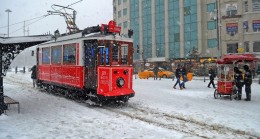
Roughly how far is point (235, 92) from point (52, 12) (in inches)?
592

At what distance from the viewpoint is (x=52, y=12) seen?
23.4 m

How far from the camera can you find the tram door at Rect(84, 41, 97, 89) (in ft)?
41.9

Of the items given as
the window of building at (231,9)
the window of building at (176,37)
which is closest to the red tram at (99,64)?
the window of building at (231,9)

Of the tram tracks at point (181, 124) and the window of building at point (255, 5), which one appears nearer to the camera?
the tram tracks at point (181, 124)

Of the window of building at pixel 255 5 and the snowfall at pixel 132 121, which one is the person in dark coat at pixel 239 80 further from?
the window of building at pixel 255 5

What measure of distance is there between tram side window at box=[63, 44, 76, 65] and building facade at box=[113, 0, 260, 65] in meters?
31.8

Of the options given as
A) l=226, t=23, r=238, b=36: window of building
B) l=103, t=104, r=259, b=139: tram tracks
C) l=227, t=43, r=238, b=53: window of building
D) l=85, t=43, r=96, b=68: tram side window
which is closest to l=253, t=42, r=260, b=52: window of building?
l=227, t=43, r=238, b=53: window of building

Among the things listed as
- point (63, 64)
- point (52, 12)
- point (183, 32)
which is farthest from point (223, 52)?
point (63, 64)

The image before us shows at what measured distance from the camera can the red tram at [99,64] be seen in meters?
12.6

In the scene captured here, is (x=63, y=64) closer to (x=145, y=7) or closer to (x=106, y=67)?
(x=106, y=67)

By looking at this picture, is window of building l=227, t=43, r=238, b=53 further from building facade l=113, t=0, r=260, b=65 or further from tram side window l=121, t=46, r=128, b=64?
tram side window l=121, t=46, r=128, b=64

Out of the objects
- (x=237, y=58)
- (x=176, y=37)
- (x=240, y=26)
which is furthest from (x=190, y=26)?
(x=237, y=58)

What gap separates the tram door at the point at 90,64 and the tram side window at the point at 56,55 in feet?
9.82

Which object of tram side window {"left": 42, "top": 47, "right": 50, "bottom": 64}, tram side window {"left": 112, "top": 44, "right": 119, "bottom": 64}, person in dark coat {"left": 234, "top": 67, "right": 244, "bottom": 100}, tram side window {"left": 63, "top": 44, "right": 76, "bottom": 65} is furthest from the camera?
tram side window {"left": 42, "top": 47, "right": 50, "bottom": 64}
